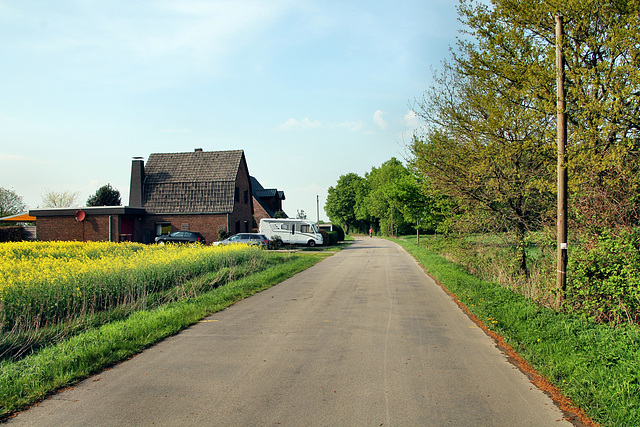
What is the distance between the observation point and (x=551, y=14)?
11078 mm

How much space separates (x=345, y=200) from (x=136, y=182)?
6969 cm

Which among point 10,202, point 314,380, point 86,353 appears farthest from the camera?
point 10,202

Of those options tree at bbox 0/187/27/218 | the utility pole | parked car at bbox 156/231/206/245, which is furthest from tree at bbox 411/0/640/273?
tree at bbox 0/187/27/218

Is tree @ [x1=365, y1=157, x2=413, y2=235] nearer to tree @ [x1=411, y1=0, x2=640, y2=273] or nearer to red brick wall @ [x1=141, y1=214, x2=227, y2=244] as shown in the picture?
red brick wall @ [x1=141, y1=214, x2=227, y2=244]

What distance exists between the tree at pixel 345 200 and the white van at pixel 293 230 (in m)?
64.8

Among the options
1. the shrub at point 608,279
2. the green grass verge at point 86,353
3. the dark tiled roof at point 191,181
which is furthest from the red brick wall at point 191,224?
the shrub at point 608,279

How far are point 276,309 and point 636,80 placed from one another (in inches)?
342

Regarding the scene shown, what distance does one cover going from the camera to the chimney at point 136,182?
41062 millimetres

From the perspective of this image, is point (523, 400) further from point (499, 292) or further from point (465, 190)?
point (465, 190)

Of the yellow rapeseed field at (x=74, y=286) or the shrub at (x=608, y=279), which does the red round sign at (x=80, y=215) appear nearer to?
the yellow rapeseed field at (x=74, y=286)

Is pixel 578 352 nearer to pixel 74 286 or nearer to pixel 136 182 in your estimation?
pixel 74 286

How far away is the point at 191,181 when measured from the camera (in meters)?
40.8

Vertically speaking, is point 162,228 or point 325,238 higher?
point 162,228

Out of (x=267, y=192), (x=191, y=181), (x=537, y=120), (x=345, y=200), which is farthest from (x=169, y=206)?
(x=345, y=200)
